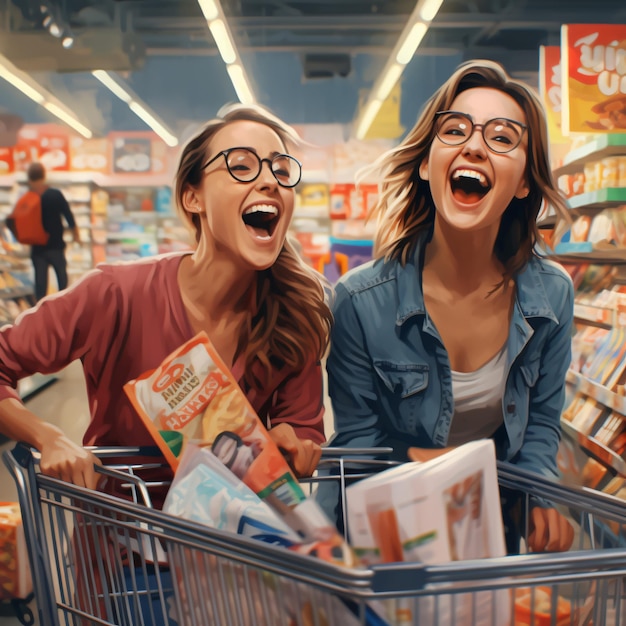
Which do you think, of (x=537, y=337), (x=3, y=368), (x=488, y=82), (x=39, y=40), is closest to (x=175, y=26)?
(x=39, y=40)

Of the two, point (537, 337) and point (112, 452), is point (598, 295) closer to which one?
point (537, 337)

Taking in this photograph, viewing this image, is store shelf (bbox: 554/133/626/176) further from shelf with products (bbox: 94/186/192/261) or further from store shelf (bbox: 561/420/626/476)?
shelf with products (bbox: 94/186/192/261)

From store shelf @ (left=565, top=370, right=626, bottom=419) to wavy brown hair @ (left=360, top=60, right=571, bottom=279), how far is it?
33cm

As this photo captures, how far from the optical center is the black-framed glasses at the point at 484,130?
5.44ft

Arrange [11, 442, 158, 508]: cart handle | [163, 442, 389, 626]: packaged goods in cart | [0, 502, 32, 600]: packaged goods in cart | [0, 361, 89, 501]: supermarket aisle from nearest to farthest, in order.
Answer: [163, 442, 389, 626]: packaged goods in cart < [11, 442, 158, 508]: cart handle < [0, 361, 89, 501]: supermarket aisle < [0, 502, 32, 600]: packaged goods in cart

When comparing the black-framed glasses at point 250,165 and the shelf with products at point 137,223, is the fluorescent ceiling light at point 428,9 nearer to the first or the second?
the black-framed glasses at point 250,165

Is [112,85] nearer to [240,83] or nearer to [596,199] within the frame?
[240,83]

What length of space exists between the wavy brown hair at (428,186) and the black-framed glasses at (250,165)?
0.68 feet

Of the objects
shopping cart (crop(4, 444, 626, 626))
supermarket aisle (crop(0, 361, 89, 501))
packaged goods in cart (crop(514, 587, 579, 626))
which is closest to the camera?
shopping cart (crop(4, 444, 626, 626))

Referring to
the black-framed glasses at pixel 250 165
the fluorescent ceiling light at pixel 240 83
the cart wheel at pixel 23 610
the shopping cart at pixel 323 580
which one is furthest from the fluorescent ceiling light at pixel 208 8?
the cart wheel at pixel 23 610

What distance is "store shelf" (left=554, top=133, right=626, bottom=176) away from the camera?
1.72 m

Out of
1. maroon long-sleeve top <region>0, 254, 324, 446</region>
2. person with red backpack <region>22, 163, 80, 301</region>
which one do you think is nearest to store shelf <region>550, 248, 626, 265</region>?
maroon long-sleeve top <region>0, 254, 324, 446</region>

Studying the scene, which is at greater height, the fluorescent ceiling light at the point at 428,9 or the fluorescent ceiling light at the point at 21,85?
the fluorescent ceiling light at the point at 428,9

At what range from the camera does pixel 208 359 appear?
1614mm
